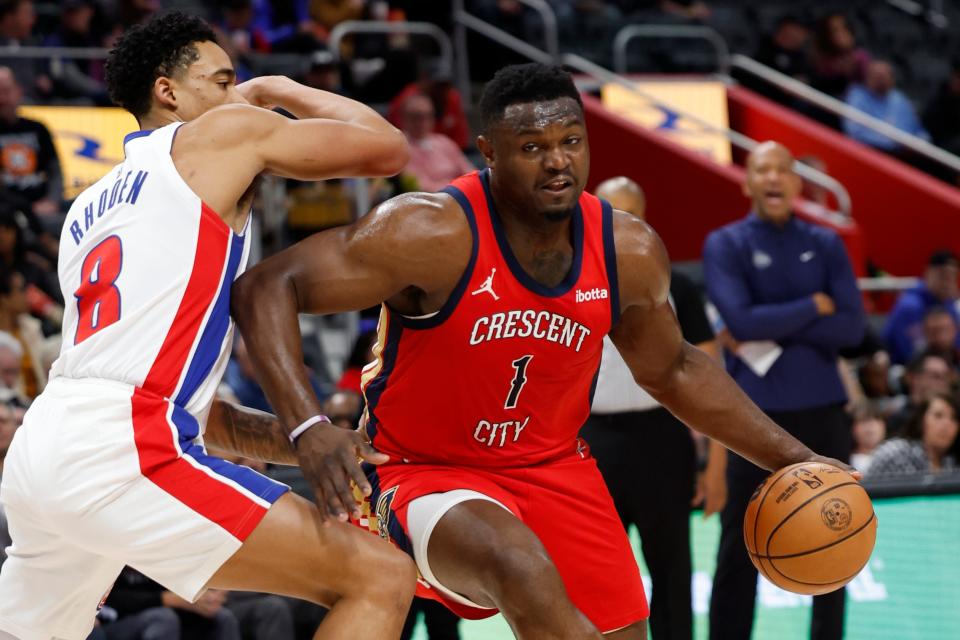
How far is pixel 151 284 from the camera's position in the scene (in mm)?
3588

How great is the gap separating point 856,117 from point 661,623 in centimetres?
874

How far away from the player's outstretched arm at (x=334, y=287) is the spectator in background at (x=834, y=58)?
11041 mm

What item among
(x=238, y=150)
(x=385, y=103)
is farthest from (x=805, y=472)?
(x=385, y=103)

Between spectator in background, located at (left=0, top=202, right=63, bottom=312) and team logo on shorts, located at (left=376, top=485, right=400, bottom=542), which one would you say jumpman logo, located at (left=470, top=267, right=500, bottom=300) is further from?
spectator in background, located at (left=0, top=202, right=63, bottom=312)

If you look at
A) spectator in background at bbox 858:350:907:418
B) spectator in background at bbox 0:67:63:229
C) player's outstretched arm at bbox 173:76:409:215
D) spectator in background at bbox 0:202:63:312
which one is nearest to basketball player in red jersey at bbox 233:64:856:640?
player's outstretched arm at bbox 173:76:409:215

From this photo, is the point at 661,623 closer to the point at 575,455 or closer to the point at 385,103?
the point at 575,455

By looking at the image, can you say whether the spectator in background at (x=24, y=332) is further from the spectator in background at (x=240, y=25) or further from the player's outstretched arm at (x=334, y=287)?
the player's outstretched arm at (x=334, y=287)

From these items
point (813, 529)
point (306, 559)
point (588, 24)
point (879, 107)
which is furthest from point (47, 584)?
point (879, 107)

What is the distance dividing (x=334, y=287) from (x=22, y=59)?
22.8 feet

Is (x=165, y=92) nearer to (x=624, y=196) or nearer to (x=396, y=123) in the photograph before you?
(x=624, y=196)

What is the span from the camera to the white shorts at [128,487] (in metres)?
3.49

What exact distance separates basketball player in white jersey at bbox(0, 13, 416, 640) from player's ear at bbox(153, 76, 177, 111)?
12cm

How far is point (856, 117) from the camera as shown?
13523 mm

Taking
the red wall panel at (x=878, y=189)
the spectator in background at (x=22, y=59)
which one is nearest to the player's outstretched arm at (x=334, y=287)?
the spectator in background at (x=22, y=59)
